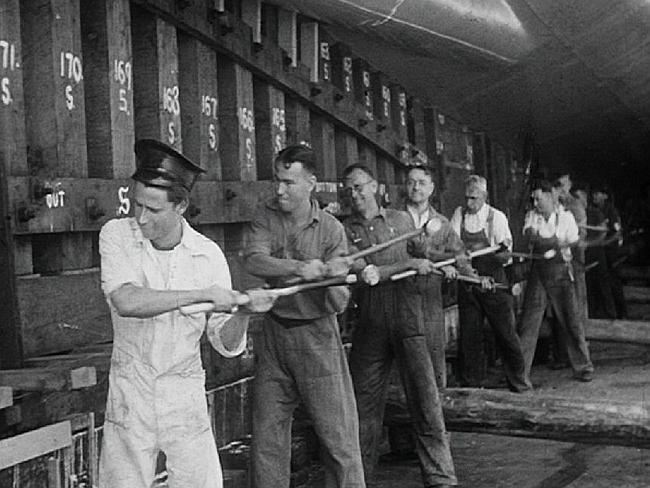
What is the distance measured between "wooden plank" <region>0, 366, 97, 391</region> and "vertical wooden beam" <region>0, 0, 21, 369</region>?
12.8 inches

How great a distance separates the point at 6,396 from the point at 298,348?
1.84 meters

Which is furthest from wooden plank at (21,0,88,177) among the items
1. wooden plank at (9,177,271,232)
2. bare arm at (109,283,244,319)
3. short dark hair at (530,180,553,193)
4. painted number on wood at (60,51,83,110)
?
short dark hair at (530,180,553,193)

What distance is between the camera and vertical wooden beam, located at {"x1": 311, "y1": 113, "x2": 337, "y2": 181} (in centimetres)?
892

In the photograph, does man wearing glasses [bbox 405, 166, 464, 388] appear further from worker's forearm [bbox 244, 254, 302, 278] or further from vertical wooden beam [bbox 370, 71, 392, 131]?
vertical wooden beam [bbox 370, 71, 392, 131]

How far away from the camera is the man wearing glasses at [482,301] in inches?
370

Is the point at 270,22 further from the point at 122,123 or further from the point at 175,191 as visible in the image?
the point at 175,191

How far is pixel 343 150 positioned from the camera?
9.42 metres

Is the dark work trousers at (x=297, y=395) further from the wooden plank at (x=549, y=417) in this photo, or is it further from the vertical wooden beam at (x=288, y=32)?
the vertical wooden beam at (x=288, y=32)

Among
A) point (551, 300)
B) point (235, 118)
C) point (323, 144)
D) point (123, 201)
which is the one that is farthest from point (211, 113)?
point (551, 300)

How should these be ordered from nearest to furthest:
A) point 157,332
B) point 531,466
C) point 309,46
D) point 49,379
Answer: point 157,332 → point 49,379 → point 531,466 → point 309,46

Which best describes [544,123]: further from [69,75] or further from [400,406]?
[69,75]

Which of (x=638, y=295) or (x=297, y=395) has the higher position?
(x=638, y=295)

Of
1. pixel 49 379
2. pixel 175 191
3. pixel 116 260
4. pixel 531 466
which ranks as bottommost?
pixel 531 466

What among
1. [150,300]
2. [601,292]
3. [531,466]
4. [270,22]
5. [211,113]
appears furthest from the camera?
[601,292]
